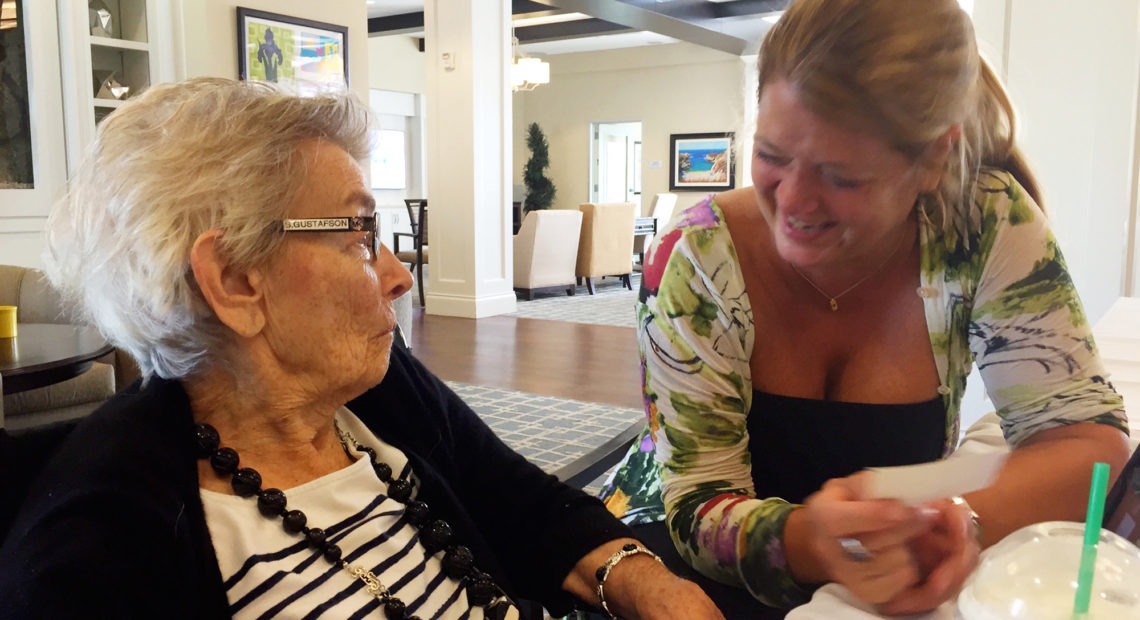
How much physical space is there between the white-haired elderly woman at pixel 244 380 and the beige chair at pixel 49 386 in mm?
1667

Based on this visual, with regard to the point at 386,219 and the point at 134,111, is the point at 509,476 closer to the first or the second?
the point at 134,111

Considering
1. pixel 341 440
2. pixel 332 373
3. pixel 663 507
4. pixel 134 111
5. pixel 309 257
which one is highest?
pixel 134 111

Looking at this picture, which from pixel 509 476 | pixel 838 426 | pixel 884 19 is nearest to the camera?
pixel 884 19

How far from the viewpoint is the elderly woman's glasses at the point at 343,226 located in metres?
0.94

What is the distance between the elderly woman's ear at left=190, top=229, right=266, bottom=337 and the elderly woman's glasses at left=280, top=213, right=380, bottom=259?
0.06m

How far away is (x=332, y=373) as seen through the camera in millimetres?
975

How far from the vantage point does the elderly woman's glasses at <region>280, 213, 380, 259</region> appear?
0.94 meters

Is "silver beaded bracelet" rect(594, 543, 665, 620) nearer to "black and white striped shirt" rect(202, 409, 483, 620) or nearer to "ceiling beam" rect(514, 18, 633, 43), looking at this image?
Result: "black and white striped shirt" rect(202, 409, 483, 620)

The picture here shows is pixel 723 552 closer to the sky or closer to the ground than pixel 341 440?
closer to the ground

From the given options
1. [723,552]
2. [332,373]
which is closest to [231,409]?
[332,373]

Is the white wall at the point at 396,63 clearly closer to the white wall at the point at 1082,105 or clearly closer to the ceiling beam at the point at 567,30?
the ceiling beam at the point at 567,30

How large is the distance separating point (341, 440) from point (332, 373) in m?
0.16

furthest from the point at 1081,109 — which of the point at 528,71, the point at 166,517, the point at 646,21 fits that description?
the point at 528,71

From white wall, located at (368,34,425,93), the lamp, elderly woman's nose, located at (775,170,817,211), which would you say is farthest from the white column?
elderly woman's nose, located at (775,170,817,211)
